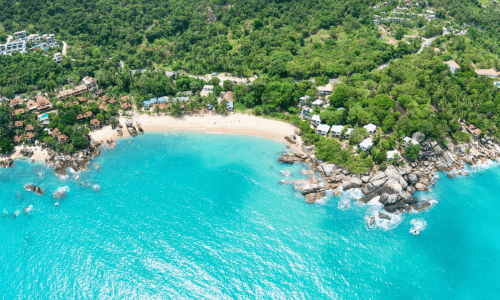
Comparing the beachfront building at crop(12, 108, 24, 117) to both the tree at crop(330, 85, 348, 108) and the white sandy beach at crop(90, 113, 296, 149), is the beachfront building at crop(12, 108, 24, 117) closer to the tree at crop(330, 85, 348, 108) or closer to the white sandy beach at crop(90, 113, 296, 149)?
the white sandy beach at crop(90, 113, 296, 149)

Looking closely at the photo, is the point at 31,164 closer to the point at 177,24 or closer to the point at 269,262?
the point at 269,262

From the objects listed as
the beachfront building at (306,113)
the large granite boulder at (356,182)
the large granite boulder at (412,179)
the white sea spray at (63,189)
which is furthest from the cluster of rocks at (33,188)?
the large granite boulder at (412,179)

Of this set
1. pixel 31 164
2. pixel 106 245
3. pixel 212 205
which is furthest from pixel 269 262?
pixel 31 164

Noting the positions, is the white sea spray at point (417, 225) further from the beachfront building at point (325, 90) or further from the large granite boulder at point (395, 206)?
the beachfront building at point (325, 90)

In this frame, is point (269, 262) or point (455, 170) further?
point (455, 170)

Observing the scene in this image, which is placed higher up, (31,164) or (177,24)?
(177,24)

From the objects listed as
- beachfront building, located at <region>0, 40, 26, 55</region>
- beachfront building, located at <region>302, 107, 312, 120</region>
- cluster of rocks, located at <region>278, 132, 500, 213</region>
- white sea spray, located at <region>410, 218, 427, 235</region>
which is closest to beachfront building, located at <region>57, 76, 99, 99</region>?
beachfront building, located at <region>0, 40, 26, 55</region>
